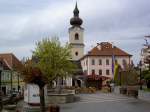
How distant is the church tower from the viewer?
14488cm

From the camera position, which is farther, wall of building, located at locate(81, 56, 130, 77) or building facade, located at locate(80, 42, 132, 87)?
building facade, located at locate(80, 42, 132, 87)

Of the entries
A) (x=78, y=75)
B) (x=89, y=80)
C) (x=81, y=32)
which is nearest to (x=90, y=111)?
(x=89, y=80)

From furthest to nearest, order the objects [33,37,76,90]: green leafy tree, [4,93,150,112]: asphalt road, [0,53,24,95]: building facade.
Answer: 1. [0,53,24,95]: building facade
2. [33,37,76,90]: green leafy tree
3. [4,93,150,112]: asphalt road

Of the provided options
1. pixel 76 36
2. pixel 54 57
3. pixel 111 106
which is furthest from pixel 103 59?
pixel 111 106

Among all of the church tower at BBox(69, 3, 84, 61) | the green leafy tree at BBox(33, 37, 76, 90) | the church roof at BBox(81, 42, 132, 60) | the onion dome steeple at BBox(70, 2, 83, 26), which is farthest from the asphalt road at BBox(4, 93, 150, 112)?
the church tower at BBox(69, 3, 84, 61)

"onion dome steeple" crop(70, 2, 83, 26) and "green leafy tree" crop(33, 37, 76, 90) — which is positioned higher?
"onion dome steeple" crop(70, 2, 83, 26)

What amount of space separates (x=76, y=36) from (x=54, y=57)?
6903cm

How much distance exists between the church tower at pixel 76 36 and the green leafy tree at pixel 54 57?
62778 millimetres

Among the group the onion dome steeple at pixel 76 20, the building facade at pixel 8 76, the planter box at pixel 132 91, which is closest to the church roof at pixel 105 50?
the onion dome steeple at pixel 76 20

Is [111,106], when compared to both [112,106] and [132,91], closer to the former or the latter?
[112,106]

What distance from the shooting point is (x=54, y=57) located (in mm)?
77312

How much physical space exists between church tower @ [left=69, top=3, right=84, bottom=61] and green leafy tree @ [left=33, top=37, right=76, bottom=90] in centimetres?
6278

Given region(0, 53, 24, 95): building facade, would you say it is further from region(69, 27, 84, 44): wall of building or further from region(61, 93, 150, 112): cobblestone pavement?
region(61, 93, 150, 112): cobblestone pavement

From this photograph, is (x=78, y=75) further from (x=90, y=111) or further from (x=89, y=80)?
(x=90, y=111)
